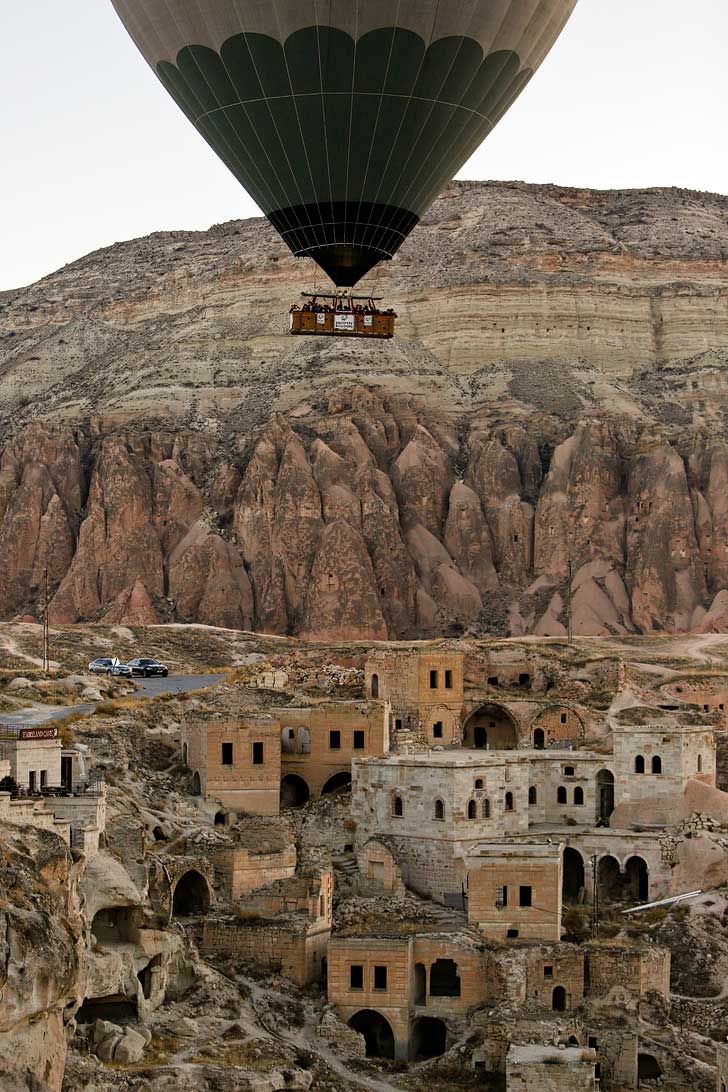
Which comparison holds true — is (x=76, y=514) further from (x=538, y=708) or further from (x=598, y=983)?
(x=598, y=983)

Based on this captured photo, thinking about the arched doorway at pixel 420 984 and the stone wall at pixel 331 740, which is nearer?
the arched doorway at pixel 420 984

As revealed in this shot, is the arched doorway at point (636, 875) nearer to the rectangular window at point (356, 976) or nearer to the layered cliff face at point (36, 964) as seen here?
the rectangular window at point (356, 976)

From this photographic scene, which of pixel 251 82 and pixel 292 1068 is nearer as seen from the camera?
pixel 292 1068

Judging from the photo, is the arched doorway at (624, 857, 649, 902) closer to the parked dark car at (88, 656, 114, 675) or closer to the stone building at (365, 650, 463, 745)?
the stone building at (365, 650, 463, 745)

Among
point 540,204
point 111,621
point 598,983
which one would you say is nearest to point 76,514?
point 111,621

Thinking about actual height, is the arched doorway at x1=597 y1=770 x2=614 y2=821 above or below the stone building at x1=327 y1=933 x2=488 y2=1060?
above

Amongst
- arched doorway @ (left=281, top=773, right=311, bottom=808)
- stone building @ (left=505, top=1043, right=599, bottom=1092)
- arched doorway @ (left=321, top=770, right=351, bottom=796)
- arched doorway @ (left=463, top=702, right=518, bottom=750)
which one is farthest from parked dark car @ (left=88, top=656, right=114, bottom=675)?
stone building @ (left=505, top=1043, right=599, bottom=1092)

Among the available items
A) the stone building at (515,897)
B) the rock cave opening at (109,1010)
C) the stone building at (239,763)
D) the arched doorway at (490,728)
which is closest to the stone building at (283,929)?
the stone building at (515,897)
